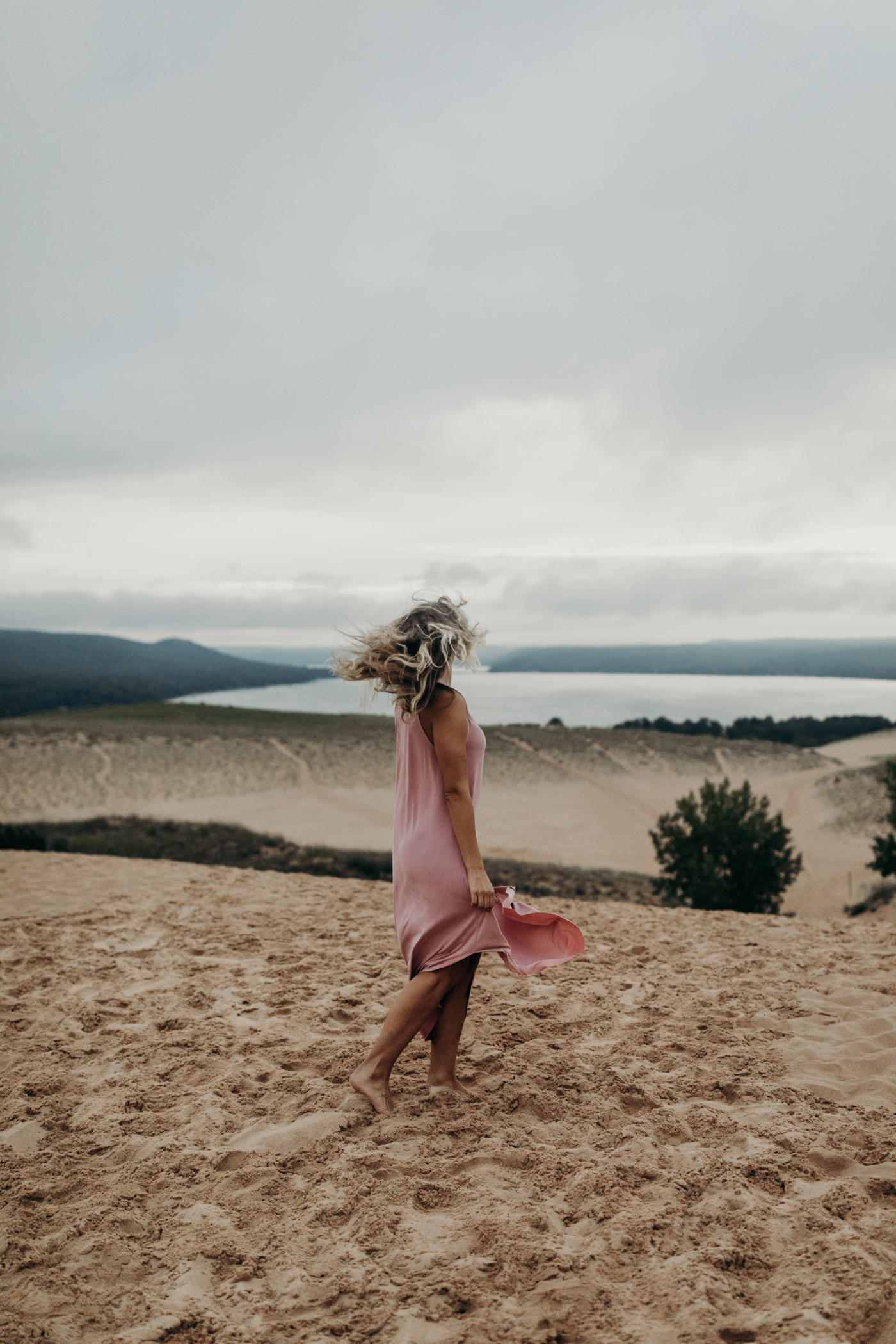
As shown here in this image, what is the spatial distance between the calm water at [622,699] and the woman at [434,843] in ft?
171

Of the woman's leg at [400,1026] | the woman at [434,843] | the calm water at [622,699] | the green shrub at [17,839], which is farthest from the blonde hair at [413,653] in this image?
the calm water at [622,699]

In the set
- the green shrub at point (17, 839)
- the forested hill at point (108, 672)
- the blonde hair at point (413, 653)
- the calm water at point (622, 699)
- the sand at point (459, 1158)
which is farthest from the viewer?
the forested hill at point (108, 672)

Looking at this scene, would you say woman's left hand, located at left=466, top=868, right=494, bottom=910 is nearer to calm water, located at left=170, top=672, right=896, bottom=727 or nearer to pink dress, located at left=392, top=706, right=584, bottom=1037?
pink dress, located at left=392, top=706, right=584, bottom=1037

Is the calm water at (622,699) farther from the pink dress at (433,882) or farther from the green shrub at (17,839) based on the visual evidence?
the pink dress at (433,882)

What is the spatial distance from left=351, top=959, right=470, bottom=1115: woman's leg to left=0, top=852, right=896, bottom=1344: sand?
0.39 feet

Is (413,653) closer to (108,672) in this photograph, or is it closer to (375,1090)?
(375,1090)

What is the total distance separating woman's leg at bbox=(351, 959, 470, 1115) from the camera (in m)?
3.38

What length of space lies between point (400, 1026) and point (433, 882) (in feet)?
2.24

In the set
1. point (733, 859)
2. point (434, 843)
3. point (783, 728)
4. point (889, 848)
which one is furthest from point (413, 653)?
point (783, 728)

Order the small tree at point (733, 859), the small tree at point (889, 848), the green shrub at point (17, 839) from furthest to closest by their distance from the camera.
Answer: the small tree at point (889, 848) → the small tree at point (733, 859) → the green shrub at point (17, 839)

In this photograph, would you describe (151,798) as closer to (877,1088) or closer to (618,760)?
(618,760)

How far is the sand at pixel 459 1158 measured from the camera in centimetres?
230

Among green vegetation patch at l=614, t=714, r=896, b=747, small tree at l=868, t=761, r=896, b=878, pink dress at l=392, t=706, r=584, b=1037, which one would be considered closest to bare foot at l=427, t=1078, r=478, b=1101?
pink dress at l=392, t=706, r=584, b=1037

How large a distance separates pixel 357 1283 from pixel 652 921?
226 inches
